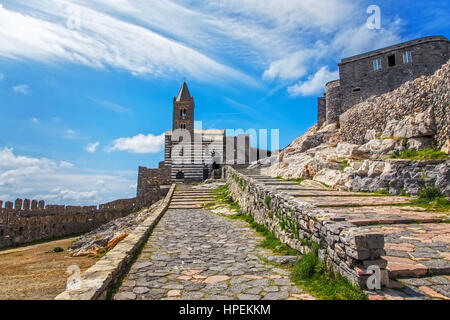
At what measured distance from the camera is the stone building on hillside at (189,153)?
92.2ft

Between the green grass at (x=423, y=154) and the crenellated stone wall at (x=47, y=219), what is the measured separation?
2069 cm

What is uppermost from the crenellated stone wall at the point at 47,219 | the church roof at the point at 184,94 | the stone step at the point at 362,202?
the church roof at the point at 184,94

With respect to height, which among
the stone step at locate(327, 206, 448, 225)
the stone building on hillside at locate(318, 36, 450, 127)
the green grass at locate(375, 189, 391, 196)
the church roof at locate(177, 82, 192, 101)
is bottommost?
the stone step at locate(327, 206, 448, 225)

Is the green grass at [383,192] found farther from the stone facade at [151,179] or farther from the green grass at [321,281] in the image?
the stone facade at [151,179]

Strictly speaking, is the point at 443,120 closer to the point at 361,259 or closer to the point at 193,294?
the point at 361,259

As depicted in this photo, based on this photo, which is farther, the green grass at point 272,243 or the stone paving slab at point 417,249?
the green grass at point 272,243

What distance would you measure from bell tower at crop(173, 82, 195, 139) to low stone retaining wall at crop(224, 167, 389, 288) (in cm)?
3153

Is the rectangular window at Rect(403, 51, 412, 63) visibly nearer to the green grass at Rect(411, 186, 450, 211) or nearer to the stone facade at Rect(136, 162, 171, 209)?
the green grass at Rect(411, 186, 450, 211)

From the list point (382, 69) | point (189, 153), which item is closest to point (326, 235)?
point (382, 69)

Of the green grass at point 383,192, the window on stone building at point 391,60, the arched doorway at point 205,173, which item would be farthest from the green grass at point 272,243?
the arched doorway at point 205,173

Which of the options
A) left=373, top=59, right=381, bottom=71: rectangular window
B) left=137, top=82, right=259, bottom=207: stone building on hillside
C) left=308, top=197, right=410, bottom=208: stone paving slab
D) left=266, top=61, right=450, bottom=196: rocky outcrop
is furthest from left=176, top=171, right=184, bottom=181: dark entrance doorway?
left=308, top=197, right=410, bottom=208: stone paving slab

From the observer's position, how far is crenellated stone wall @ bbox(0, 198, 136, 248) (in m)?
17.4

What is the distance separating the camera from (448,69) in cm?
1033
